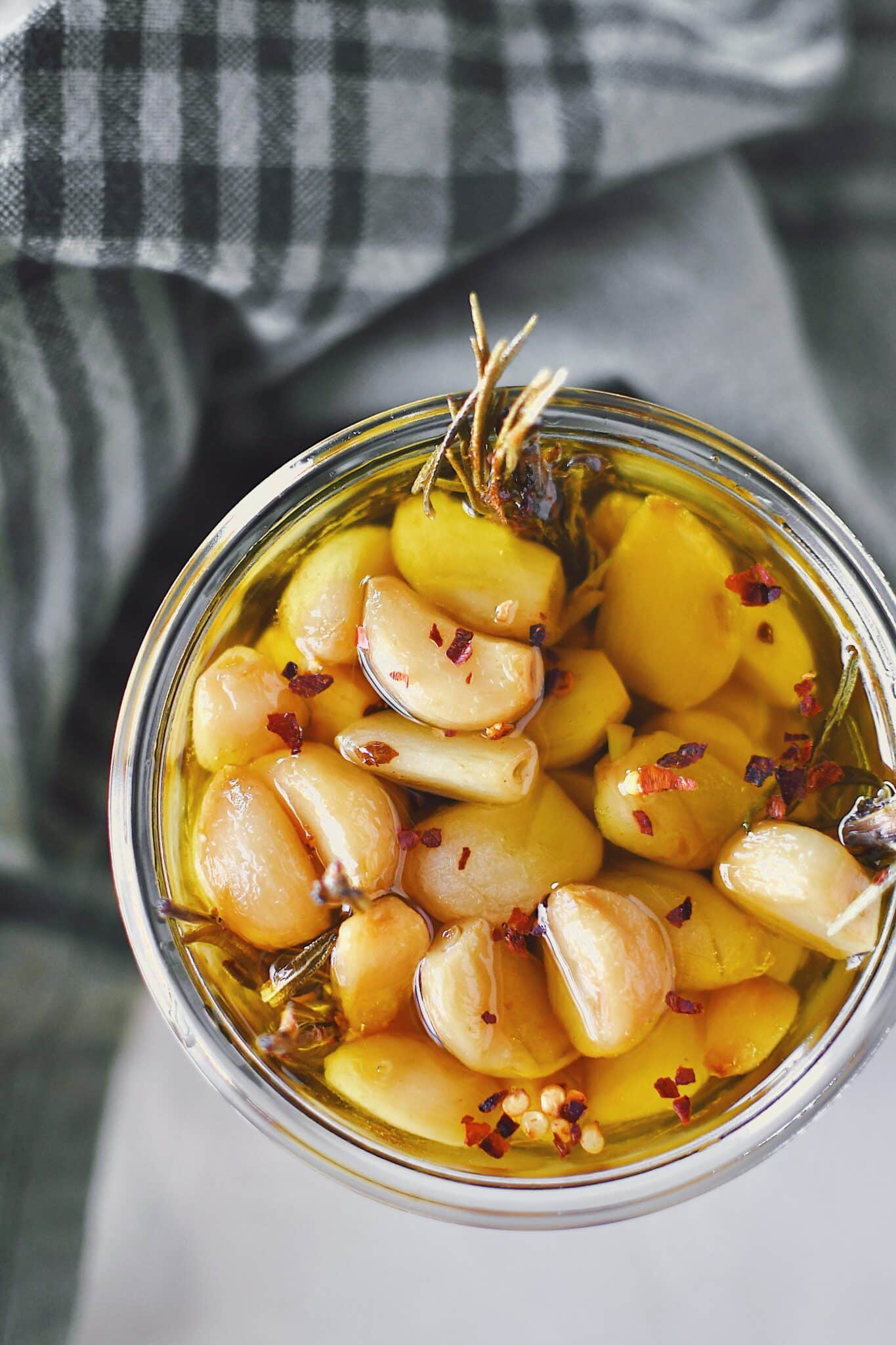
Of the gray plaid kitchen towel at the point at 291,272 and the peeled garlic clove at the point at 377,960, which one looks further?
the gray plaid kitchen towel at the point at 291,272

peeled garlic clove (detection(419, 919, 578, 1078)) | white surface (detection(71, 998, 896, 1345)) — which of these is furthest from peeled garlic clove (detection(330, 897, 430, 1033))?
white surface (detection(71, 998, 896, 1345))

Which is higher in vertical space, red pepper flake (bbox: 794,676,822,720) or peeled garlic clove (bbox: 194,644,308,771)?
red pepper flake (bbox: 794,676,822,720)

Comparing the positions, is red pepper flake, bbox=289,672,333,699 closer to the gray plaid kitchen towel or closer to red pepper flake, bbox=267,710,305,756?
red pepper flake, bbox=267,710,305,756

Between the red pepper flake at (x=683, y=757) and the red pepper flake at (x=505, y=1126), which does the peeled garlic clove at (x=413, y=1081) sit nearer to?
the red pepper flake at (x=505, y=1126)

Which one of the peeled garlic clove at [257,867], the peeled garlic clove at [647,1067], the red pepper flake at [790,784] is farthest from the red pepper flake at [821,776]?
the peeled garlic clove at [257,867]

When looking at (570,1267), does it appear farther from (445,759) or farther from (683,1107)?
(445,759)

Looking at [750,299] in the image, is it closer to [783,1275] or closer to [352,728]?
[352,728]
